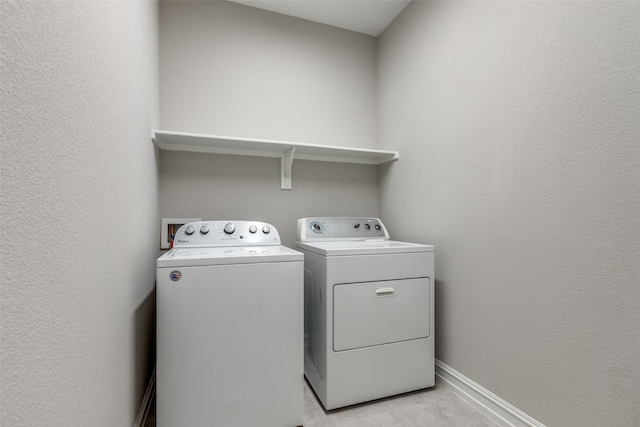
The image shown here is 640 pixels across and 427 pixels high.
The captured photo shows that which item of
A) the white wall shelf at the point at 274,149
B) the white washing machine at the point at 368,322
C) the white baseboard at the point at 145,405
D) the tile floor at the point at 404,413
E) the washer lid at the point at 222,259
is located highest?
the white wall shelf at the point at 274,149

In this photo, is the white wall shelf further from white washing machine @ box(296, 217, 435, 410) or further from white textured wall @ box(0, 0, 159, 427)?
white washing machine @ box(296, 217, 435, 410)

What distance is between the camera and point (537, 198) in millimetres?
1203

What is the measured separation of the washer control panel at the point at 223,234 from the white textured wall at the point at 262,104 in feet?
1.03

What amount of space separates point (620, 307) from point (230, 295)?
1.42 m

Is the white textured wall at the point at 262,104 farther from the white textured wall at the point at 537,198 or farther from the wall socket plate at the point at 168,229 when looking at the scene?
the white textured wall at the point at 537,198

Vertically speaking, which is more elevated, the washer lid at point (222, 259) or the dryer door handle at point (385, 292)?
the washer lid at point (222, 259)

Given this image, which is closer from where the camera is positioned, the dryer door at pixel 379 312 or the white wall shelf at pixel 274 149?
the dryer door at pixel 379 312

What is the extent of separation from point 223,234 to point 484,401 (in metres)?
1.64

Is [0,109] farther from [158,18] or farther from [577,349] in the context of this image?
[158,18]

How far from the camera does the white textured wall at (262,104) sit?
1.91 m

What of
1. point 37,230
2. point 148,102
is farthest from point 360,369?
point 148,102

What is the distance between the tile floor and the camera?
1.36 m

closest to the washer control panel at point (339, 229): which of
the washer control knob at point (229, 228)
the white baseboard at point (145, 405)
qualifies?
the washer control knob at point (229, 228)

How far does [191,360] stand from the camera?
117cm
